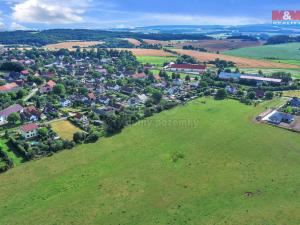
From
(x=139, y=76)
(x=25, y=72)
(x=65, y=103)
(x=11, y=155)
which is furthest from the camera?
(x=139, y=76)

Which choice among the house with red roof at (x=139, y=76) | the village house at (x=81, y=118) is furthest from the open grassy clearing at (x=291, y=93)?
the village house at (x=81, y=118)

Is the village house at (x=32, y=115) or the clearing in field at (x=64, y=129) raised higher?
the village house at (x=32, y=115)

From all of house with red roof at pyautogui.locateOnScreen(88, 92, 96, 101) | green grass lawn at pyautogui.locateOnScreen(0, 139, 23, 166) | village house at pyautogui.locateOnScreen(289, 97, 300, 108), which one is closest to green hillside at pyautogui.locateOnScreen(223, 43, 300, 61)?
village house at pyautogui.locateOnScreen(289, 97, 300, 108)

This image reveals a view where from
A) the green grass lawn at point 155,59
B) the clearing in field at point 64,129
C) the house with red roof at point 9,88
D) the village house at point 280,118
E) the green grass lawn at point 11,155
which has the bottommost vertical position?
the village house at point 280,118

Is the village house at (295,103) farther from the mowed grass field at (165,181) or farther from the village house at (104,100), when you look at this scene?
the village house at (104,100)

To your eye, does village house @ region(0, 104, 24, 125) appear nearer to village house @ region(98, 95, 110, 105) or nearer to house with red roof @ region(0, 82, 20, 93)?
village house @ region(98, 95, 110, 105)

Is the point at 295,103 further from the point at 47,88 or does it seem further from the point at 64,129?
the point at 47,88

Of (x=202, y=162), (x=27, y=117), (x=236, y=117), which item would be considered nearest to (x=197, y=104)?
(x=236, y=117)

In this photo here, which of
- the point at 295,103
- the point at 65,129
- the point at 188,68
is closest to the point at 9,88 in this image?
the point at 65,129
